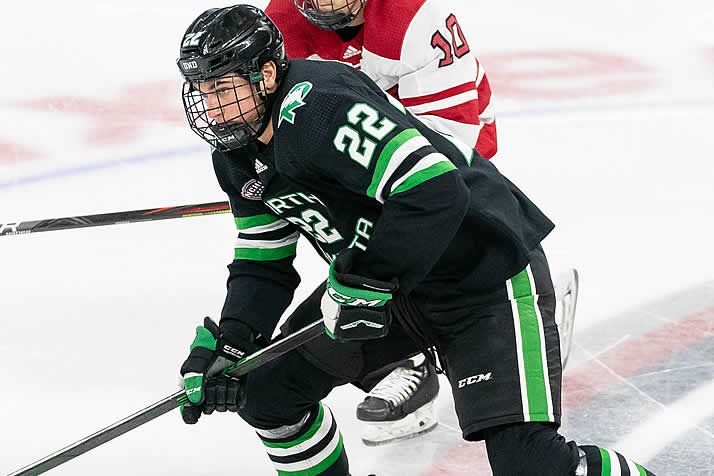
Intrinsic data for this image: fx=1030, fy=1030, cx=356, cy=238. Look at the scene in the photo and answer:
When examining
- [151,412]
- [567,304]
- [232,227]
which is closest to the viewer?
[151,412]

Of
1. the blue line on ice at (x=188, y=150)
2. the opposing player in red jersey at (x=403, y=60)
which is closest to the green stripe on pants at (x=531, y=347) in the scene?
the opposing player in red jersey at (x=403, y=60)

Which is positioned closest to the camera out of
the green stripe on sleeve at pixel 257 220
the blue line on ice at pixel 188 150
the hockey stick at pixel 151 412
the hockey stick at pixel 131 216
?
the hockey stick at pixel 151 412

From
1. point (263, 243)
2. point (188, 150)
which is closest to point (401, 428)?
point (263, 243)

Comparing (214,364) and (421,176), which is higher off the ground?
(421,176)

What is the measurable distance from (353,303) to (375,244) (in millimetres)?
111

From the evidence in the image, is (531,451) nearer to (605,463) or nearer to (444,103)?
(605,463)

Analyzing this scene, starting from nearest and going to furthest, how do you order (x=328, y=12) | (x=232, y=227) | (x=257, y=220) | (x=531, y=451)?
(x=531, y=451)
(x=257, y=220)
(x=328, y=12)
(x=232, y=227)

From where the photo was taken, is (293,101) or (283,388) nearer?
(293,101)

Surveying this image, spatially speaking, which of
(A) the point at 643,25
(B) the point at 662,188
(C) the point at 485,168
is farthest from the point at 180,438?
(A) the point at 643,25

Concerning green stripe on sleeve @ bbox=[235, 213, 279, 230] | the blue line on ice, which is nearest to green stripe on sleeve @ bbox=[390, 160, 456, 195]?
green stripe on sleeve @ bbox=[235, 213, 279, 230]

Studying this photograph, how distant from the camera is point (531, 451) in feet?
5.88

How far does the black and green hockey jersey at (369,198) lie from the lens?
1696 millimetres

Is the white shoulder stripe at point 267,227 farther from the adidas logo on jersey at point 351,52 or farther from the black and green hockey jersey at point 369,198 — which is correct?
the adidas logo on jersey at point 351,52

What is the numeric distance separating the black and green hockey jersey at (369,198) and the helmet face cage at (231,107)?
0.04 metres
